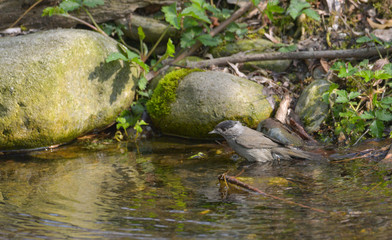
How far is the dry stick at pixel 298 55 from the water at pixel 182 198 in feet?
7.09

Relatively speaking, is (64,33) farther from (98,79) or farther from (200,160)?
(200,160)

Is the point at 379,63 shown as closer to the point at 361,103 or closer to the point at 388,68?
the point at 388,68

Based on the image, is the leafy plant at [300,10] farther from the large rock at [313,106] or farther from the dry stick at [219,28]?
the large rock at [313,106]

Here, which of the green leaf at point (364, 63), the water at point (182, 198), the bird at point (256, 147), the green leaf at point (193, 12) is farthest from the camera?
the green leaf at point (193, 12)

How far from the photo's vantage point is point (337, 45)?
8367mm

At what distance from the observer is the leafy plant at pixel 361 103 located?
6340 millimetres

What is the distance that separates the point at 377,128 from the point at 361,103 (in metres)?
0.80

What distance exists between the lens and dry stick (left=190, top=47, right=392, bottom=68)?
7.60 metres

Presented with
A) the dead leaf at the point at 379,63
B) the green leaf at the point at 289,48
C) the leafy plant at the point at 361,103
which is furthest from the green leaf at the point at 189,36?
the dead leaf at the point at 379,63

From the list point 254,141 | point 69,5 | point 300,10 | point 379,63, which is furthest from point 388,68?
point 69,5

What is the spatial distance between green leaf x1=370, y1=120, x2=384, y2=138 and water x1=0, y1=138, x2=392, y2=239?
99 cm

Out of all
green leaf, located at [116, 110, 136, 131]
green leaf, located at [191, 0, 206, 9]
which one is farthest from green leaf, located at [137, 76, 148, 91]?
green leaf, located at [191, 0, 206, 9]

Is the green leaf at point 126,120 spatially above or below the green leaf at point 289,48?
below

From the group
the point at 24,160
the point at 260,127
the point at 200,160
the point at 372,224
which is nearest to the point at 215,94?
the point at 260,127
